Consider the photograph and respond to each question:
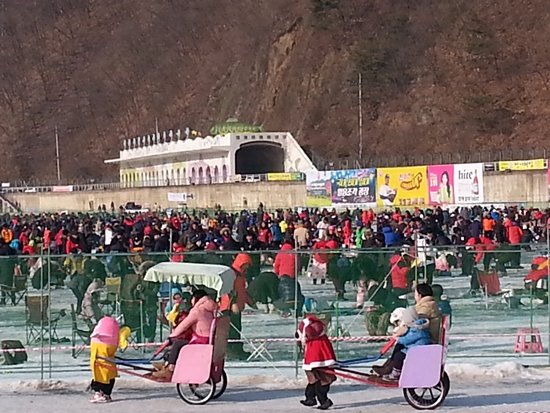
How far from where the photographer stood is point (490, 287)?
14719 millimetres

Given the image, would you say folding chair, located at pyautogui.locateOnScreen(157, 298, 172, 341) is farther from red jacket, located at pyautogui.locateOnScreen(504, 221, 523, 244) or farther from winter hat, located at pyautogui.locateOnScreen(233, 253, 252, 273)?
red jacket, located at pyautogui.locateOnScreen(504, 221, 523, 244)

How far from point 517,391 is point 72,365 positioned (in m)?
5.52

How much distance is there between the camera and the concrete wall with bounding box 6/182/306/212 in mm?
54188

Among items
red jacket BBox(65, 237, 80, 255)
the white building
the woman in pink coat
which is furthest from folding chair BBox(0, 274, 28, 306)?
the white building

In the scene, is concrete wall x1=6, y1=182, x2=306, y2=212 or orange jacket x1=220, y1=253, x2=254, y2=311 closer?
orange jacket x1=220, y1=253, x2=254, y2=311

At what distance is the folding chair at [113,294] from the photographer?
1328 centimetres

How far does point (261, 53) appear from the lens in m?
94.8

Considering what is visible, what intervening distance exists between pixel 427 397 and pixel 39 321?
5.29m

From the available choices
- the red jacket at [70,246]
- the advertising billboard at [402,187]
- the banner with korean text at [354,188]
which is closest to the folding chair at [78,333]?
the red jacket at [70,246]

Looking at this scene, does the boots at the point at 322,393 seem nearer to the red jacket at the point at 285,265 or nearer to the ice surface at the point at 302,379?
the ice surface at the point at 302,379

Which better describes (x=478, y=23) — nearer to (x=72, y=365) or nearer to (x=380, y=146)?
(x=380, y=146)

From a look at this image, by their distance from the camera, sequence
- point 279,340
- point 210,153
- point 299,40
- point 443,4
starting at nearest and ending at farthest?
point 279,340 → point 210,153 → point 443,4 → point 299,40

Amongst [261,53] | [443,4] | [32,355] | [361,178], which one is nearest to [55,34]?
[261,53]

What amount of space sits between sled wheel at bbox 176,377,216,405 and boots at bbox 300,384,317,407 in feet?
3.15
